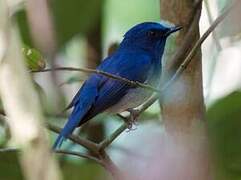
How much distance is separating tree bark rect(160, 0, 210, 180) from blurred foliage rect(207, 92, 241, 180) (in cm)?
27

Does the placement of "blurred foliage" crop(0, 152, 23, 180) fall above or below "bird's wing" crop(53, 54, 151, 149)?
Result: below

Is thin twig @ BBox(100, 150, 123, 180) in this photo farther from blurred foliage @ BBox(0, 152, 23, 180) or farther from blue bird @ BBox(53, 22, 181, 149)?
blurred foliage @ BBox(0, 152, 23, 180)

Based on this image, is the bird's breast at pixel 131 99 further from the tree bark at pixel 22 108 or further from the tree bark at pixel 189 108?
the tree bark at pixel 22 108

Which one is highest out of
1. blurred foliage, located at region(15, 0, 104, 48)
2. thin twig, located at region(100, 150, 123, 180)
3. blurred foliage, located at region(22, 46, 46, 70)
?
blurred foliage, located at region(22, 46, 46, 70)

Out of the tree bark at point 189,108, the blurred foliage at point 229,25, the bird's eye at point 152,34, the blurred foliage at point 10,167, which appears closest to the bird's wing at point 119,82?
the bird's eye at point 152,34

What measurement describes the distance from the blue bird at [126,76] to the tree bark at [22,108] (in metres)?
1.47

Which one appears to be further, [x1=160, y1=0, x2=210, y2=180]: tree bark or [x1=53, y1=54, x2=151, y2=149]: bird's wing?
[x1=53, y1=54, x2=151, y2=149]: bird's wing

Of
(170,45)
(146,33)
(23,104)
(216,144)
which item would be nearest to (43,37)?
(170,45)

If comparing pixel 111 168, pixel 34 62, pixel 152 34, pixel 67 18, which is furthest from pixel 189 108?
pixel 152 34

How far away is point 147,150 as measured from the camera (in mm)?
2213

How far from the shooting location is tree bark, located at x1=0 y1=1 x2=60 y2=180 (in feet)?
2.27

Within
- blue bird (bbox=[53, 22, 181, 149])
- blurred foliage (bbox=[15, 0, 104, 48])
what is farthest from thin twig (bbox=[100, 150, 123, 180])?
blurred foliage (bbox=[15, 0, 104, 48])

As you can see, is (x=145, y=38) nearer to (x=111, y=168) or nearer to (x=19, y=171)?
(x=19, y=171)

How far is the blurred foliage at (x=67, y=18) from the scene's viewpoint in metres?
2.62
